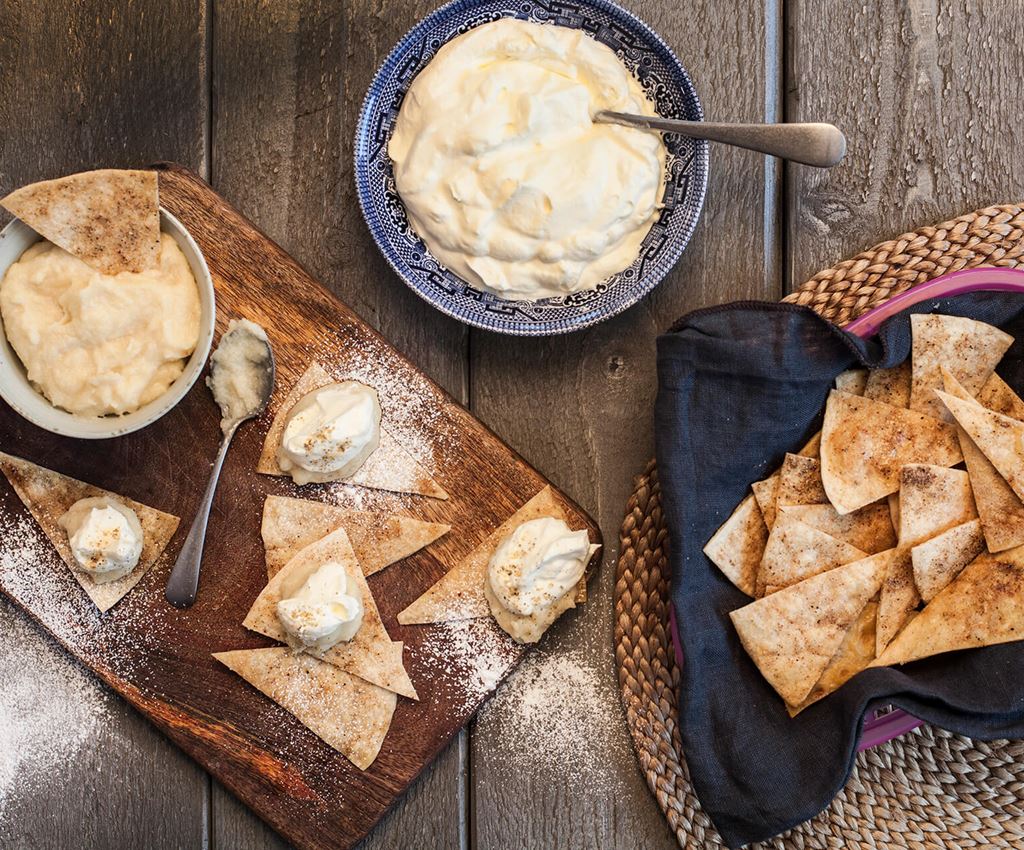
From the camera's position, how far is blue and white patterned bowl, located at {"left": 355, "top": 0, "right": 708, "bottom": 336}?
66.0 inches

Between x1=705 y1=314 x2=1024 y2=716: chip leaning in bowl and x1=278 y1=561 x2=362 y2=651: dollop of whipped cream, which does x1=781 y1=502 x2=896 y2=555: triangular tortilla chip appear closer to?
x1=705 y1=314 x2=1024 y2=716: chip leaning in bowl

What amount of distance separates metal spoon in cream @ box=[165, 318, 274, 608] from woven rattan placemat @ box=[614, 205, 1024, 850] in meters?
0.72

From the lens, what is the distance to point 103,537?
167 cm

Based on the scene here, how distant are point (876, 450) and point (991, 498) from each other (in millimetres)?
190

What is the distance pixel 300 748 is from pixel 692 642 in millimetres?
753

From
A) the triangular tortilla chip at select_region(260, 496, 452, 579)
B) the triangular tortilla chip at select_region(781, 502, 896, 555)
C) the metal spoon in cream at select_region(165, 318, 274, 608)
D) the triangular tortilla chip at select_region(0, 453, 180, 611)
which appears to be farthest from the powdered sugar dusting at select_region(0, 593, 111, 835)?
the triangular tortilla chip at select_region(781, 502, 896, 555)

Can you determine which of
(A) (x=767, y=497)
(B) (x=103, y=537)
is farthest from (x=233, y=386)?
(A) (x=767, y=497)

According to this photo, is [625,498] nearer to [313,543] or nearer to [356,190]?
[313,543]

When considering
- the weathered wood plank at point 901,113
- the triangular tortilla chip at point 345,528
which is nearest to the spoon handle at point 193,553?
the triangular tortilla chip at point 345,528

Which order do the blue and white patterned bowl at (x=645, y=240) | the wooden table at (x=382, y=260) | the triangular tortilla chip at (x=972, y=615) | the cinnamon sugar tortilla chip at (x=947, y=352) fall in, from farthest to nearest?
the wooden table at (x=382, y=260), the blue and white patterned bowl at (x=645, y=240), the cinnamon sugar tortilla chip at (x=947, y=352), the triangular tortilla chip at (x=972, y=615)

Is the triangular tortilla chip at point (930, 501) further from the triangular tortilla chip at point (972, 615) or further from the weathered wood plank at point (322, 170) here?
the weathered wood plank at point (322, 170)

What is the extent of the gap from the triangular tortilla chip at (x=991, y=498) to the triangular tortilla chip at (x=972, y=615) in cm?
3

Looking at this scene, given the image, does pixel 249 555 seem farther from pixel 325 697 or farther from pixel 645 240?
pixel 645 240

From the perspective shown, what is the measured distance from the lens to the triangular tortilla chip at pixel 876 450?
5.20 ft
